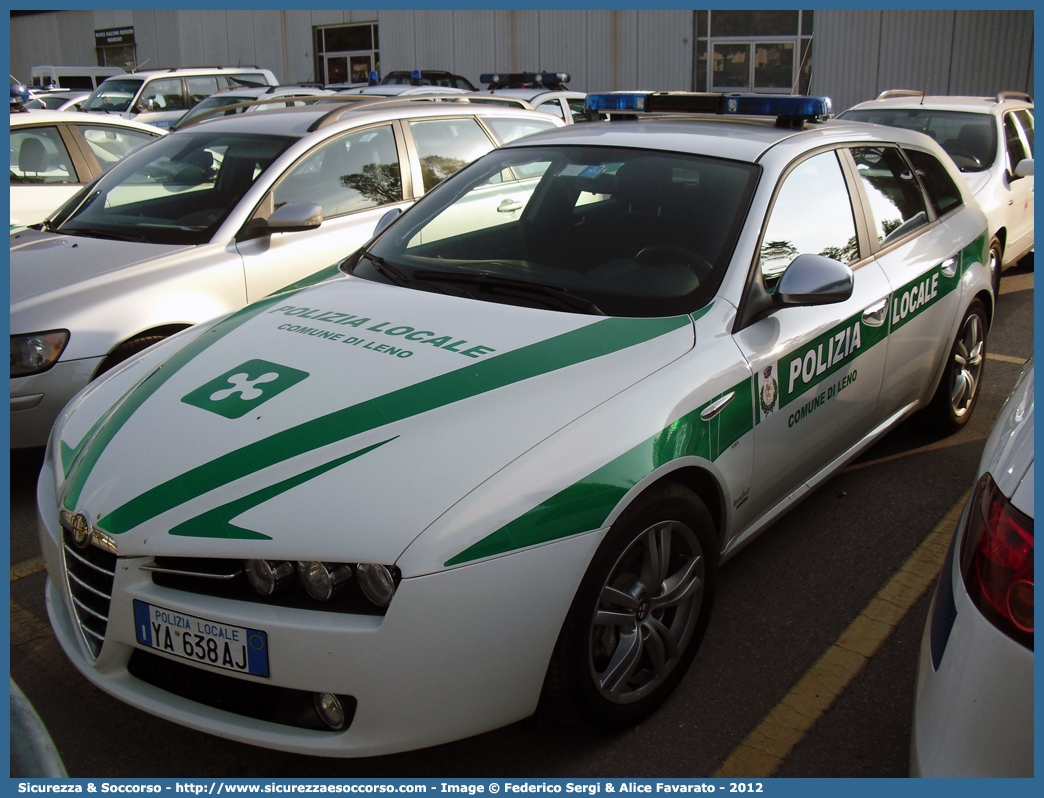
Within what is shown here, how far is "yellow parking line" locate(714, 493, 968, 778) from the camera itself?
7.86ft

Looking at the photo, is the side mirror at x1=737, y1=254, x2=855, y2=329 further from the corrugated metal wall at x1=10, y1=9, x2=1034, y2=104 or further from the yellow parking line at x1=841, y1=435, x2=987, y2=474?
the corrugated metal wall at x1=10, y1=9, x2=1034, y2=104

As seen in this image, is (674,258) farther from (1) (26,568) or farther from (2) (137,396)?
(1) (26,568)

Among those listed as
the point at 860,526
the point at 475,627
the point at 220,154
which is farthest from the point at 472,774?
the point at 220,154

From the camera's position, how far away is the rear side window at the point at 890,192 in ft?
11.9

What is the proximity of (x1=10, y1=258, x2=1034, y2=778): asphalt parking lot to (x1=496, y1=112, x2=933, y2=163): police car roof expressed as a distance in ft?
5.12

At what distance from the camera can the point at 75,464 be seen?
2463mm

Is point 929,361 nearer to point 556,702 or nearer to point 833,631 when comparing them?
point 833,631

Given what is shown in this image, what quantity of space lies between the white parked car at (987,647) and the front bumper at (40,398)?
3527 millimetres

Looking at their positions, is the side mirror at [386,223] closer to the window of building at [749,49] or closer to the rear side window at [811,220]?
the rear side window at [811,220]

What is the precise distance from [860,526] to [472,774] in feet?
6.94

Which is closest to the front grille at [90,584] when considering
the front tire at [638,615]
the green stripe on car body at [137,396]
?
the green stripe on car body at [137,396]

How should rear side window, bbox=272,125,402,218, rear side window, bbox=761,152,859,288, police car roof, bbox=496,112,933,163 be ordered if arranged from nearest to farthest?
rear side window, bbox=761,152,859,288, police car roof, bbox=496,112,933,163, rear side window, bbox=272,125,402,218

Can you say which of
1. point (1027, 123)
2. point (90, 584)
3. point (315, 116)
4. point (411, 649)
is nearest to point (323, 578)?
point (411, 649)

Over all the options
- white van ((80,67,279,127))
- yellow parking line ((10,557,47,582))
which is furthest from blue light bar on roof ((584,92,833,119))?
white van ((80,67,279,127))
